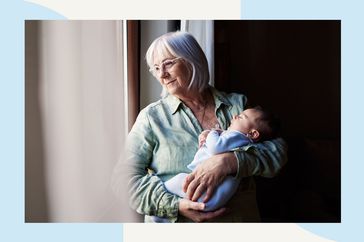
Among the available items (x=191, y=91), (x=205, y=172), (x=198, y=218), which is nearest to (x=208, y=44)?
(x=191, y=91)

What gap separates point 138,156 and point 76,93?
0.32m

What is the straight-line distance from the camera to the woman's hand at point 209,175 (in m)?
1.89

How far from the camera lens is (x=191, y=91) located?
1.96 m

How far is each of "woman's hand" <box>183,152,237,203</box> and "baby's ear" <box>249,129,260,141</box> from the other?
0.09m

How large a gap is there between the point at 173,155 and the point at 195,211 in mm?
213

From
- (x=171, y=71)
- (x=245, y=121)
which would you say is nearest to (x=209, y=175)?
(x=245, y=121)

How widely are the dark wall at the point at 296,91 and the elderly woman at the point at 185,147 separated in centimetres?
5

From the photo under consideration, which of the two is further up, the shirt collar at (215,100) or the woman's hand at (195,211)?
the shirt collar at (215,100)

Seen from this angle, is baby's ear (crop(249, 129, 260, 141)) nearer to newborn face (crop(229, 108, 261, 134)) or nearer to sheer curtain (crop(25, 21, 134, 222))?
newborn face (crop(229, 108, 261, 134))

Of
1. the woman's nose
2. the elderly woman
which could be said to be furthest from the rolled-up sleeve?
the woman's nose

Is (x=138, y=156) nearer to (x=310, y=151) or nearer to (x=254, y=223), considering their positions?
(x=254, y=223)

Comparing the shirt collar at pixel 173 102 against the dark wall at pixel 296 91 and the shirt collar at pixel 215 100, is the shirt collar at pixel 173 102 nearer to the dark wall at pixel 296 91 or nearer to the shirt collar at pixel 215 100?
the shirt collar at pixel 215 100

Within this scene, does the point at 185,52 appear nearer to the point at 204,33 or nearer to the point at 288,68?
the point at 204,33

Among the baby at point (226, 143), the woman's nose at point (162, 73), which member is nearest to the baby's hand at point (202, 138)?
the baby at point (226, 143)
